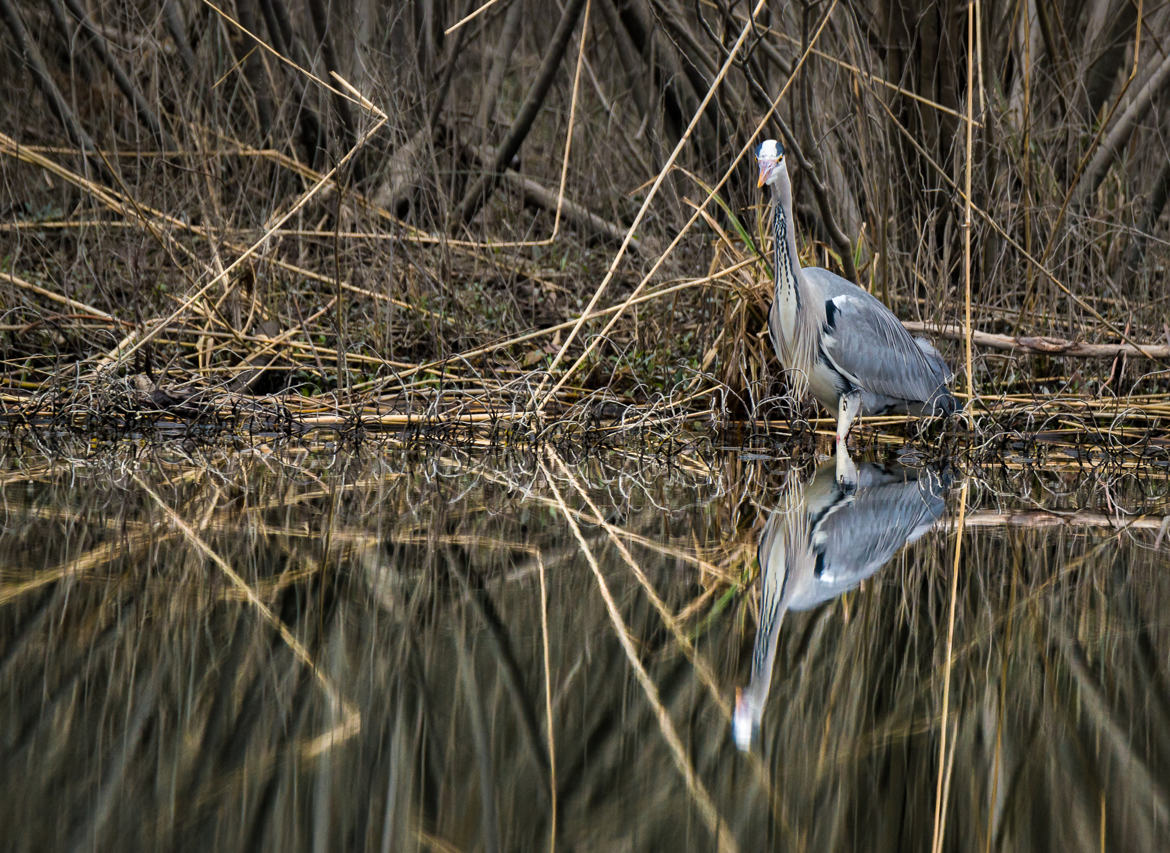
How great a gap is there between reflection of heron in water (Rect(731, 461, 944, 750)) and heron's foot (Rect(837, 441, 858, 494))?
0.05ft

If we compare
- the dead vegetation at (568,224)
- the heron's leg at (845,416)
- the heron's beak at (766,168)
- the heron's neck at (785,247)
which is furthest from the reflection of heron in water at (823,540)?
the heron's beak at (766,168)

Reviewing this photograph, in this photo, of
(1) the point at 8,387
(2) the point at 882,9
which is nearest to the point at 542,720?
(1) the point at 8,387

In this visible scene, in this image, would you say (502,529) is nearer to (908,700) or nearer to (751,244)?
(908,700)

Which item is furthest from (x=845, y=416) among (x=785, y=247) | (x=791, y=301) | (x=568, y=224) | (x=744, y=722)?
(x=744, y=722)

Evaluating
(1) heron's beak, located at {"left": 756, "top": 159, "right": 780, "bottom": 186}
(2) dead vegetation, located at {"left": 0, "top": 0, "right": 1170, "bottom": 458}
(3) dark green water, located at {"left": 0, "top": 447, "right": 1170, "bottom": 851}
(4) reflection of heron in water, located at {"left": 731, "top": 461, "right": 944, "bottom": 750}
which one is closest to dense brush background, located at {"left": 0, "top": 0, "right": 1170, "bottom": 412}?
(2) dead vegetation, located at {"left": 0, "top": 0, "right": 1170, "bottom": 458}

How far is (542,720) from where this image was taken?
2.08m

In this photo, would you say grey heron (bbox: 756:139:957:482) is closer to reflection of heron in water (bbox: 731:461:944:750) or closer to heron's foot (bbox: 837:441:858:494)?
heron's foot (bbox: 837:441:858:494)

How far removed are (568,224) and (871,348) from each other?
2982 mm

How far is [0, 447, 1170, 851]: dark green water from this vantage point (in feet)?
5.70

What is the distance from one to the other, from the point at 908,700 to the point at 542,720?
24.2 inches

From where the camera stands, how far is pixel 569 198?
800 cm

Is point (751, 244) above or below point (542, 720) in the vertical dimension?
above

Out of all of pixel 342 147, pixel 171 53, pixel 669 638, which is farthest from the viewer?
pixel 171 53

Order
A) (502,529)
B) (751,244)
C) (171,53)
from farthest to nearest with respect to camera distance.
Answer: (171,53) → (751,244) → (502,529)
